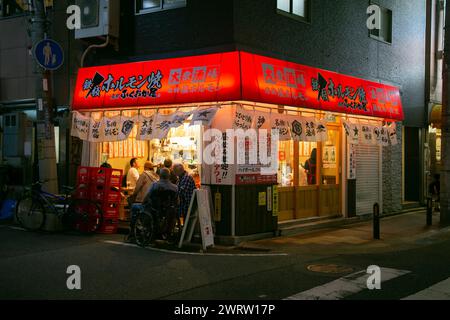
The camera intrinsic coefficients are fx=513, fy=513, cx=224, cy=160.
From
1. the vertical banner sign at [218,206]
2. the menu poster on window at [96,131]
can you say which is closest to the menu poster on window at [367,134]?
the vertical banner sign at [218,206]

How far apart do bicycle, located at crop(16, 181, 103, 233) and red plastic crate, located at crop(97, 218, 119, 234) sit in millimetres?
113

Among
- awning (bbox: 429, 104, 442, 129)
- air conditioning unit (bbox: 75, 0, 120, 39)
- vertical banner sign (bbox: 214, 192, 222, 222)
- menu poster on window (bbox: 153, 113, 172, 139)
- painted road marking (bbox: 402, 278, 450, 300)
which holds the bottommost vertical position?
painted road marking (bbox: 402, 278, 450, 300)

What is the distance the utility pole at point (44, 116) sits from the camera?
13.9 m

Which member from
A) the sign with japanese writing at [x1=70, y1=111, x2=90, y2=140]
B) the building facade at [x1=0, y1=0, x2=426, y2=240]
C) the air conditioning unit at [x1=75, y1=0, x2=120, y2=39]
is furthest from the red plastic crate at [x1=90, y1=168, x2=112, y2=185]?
the air conditioning unit at [x1=75, y1=0, x2=120, y2=39]

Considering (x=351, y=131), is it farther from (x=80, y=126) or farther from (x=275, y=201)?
(x=80, y=126)

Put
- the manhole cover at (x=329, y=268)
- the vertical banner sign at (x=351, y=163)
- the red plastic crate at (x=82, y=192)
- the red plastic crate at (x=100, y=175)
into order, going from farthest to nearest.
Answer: the vertical banner sign at (x=351, y=163), the red plastic crate at (x=82, y=192), the red plastic crate at (x=100, y=175), the manhole cover at (x=329, y=268)

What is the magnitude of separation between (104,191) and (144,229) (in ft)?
7.61

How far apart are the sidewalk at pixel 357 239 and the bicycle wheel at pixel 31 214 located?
535cm

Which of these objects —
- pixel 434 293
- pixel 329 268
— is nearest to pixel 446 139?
pixel 329 268

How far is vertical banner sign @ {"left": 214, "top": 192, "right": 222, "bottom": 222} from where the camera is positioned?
11.9 meters

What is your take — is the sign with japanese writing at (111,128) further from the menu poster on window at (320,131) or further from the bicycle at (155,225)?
the menu poster on window at (320,131)

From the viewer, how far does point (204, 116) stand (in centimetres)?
1139

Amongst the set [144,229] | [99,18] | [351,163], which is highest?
[99,18]

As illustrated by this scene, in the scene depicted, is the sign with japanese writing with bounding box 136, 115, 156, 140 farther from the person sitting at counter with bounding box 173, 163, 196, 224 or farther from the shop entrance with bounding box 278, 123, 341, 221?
the shop entrance with bounding box 278, 123, 341, 221
